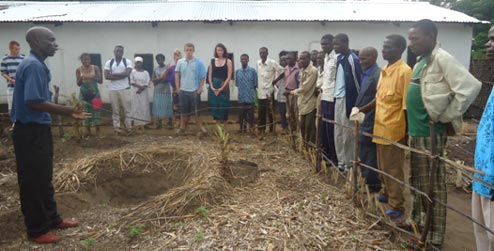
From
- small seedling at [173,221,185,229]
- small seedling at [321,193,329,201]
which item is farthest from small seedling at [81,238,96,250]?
small seedling at [321,193,329,201]

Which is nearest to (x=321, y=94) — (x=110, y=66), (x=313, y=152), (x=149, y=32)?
(x=313, y=152)

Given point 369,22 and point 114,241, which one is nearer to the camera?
point 114,241

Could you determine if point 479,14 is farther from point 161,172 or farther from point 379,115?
point 161,172

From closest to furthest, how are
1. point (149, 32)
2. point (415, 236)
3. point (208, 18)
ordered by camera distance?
point (415, 236)
point (208, 18)
point (149, 32)

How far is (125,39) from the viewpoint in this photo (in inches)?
425

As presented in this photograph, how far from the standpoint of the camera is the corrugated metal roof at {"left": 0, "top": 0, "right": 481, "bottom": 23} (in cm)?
1012

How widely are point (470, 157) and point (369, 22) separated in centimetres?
529

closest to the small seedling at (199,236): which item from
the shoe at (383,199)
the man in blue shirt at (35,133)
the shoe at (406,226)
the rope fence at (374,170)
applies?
the man in blue shirt at (35,133)

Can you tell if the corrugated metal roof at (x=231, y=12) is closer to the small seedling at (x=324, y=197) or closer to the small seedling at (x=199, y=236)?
the small seedling at (x=324, y=197)

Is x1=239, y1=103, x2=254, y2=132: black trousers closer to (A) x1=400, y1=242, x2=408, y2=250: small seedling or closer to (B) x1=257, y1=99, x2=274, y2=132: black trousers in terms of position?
(B) x1=257, y1=99, x2=274, y2=132: black trousers

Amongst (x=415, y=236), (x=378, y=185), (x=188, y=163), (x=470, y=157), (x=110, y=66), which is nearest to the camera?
(x=415, y=236)

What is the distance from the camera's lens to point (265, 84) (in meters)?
7.74

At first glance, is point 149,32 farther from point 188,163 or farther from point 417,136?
point 417,136

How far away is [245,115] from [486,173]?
5.72m
